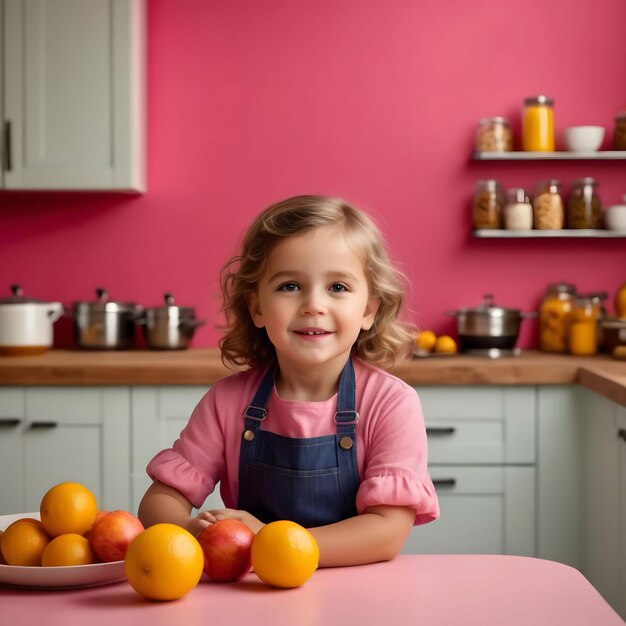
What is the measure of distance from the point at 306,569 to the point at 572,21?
2.80 metres

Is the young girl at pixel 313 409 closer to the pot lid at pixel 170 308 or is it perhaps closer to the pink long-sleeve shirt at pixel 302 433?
the pink long-sleeve shirt at pixel 302 433

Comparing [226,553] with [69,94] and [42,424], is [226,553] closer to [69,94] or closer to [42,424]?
[42,424]

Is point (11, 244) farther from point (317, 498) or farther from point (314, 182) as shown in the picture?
point (317, 498)

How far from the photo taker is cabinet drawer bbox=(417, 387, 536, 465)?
2775mm

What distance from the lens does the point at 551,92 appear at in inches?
132

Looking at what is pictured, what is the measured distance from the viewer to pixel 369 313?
1479 mm

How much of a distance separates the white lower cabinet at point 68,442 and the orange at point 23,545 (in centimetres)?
173

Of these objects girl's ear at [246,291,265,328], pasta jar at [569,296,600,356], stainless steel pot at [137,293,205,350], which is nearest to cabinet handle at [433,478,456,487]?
pasta jar at [569,296,600,356]

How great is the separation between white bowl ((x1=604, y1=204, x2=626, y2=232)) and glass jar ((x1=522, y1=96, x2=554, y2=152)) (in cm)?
29

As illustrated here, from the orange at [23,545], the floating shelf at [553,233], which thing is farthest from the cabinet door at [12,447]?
the orange at [23,545]

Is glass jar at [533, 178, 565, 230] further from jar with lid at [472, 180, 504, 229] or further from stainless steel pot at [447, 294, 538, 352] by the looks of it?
stainless steel pot at [447, 294, 538, 352]

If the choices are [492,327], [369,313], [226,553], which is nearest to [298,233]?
[369,313]

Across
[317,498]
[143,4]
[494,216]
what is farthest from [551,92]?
[317,498]

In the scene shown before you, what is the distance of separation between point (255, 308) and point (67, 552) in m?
0.54
